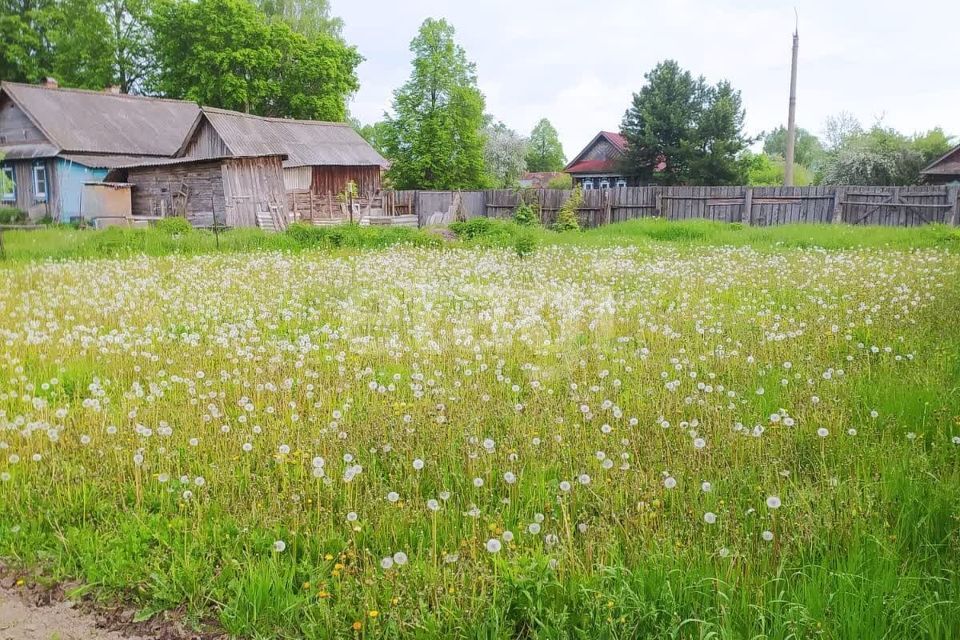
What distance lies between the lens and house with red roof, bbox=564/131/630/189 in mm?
56506

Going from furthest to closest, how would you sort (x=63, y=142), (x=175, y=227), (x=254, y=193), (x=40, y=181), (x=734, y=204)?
(x=40, y=181), (x=63, y=142), (x=254, y=193), (x=734, y=204), (x=175, y=227)

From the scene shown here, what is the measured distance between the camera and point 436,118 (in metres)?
48.2

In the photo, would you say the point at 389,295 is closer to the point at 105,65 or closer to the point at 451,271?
the point at 451,271

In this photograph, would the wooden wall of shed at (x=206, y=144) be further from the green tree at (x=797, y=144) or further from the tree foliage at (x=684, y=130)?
the green tree at (x=797, y=144)

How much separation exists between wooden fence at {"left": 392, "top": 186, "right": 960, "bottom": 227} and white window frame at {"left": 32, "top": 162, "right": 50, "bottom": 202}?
64.4 ft

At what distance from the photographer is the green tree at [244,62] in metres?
46.3

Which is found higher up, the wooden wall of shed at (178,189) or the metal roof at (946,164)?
the metal roof at (946,164)

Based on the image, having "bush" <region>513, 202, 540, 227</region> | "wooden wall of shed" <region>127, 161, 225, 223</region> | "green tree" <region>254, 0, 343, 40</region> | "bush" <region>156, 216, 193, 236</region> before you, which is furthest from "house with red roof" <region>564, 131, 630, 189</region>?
"bush" <region>156, 216, 193, 236</region>

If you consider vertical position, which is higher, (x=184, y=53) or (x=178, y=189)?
(x=184, y=53)

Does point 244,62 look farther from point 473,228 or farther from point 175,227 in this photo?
point 473,228

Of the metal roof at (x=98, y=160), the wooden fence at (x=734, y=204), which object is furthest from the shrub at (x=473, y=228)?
the metal roof at (x=98, y=160)

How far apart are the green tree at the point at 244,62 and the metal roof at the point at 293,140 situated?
26.7 feet

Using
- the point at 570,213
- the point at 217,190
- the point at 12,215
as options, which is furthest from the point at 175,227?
the point at 12,215

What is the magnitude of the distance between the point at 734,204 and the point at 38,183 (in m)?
34.0
